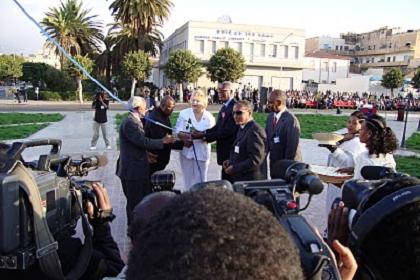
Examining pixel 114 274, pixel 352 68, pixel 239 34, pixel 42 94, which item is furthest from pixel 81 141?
pixel 352 68

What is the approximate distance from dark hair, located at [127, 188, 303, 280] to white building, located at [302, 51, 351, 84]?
67224 mm

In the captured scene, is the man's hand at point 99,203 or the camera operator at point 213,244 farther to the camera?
the man's hand at point 99,203

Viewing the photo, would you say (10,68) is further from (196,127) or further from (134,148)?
(134,148)

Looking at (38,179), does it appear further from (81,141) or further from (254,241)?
(81,141)

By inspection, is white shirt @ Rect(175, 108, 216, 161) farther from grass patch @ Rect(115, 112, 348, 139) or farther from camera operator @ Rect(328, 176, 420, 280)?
grass patch @ Rect(115, 112, 348, 139)

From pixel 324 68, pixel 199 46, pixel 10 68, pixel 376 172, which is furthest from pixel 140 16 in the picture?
pixel 376 172

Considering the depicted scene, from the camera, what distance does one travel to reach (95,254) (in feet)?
Answer: 7.21

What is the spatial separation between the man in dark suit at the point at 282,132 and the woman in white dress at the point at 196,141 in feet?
2.87

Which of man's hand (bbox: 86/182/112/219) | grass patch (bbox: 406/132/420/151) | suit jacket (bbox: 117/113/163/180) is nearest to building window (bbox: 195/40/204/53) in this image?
grass patch (bbox: 406/132/420/151)

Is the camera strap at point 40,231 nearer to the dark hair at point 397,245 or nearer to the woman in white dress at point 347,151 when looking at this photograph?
the dark hair at point 397,245

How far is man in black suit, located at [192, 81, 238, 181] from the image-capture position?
5.34m

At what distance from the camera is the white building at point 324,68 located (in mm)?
67562

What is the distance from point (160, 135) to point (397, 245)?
431 centimetres

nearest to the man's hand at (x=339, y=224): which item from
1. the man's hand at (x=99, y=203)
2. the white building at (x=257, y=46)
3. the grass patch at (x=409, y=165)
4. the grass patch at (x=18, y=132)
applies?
the man's hand at (x=99, y=203)
